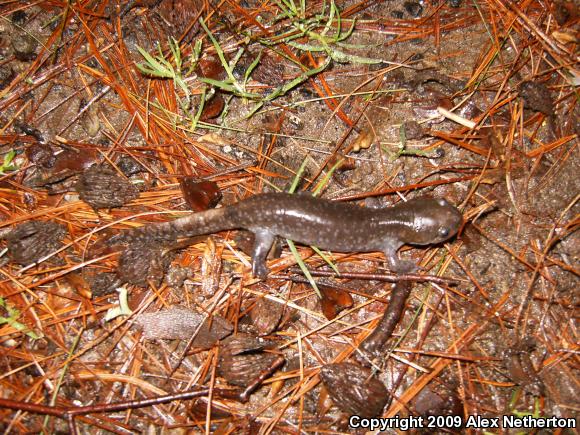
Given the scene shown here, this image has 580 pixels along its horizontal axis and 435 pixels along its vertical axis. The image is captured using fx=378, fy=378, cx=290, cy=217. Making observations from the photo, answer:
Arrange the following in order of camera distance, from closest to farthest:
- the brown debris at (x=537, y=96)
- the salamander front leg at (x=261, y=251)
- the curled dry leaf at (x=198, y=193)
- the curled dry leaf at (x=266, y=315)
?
1. the curled dry leaf at (x=266, y=315)
2. the salamander front leg at (x=261, y=251)
3. the curled dry leaf at (x=198, y=193)
4. the brown debris at (x=537, y=96)

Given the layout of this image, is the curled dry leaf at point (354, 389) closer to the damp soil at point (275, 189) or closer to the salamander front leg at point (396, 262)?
the damp soil at point (275, 189)

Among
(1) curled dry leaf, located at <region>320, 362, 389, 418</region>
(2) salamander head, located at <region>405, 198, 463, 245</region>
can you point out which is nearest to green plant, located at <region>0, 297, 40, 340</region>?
(1) curled dry leaf, located at <region>320, 362, 389, 418</region>

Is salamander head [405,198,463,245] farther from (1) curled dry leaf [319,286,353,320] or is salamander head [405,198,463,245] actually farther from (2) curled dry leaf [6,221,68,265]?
(2) curled dry leaf [6,221,68,265]

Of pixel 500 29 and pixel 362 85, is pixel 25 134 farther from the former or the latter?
pixel 500 29

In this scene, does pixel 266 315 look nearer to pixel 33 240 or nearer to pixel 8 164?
A: pixel 33 240

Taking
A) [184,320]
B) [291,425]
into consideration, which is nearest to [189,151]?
[184,320]

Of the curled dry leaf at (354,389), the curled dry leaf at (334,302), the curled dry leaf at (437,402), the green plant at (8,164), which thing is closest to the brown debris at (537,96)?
the curled dry leaf at (334,302)
